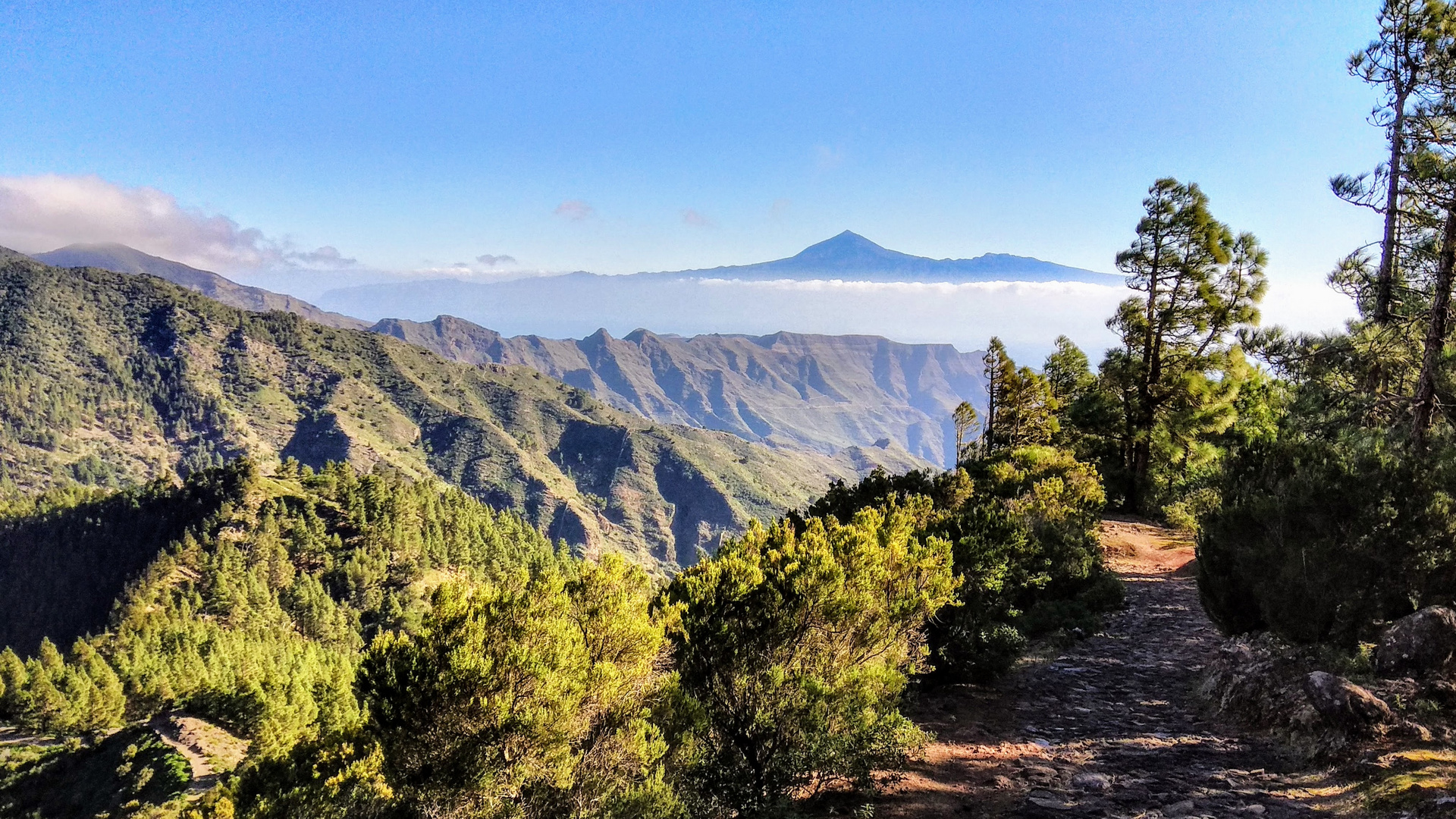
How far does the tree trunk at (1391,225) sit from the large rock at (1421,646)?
6.68 m

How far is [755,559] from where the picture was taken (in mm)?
9680

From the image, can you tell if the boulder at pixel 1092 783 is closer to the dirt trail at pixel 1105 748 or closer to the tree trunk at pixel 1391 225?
the dirt trail at pixel 1105 748

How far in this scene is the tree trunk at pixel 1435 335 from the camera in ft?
35.3

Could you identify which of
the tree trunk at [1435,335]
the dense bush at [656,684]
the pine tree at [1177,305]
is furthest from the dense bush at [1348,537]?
the pine tree at [1177,305]

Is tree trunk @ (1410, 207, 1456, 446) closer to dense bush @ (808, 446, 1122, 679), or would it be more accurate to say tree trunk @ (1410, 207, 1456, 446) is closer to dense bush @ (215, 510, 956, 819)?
dense bush @ (808, 446, 1122, 679)

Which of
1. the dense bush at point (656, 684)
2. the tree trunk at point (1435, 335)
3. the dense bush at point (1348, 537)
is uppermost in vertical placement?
the tree trunk at point (1435, 335)

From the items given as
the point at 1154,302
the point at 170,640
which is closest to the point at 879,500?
the point at 1154,302

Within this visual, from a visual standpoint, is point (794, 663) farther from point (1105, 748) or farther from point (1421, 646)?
point (1421, 646)

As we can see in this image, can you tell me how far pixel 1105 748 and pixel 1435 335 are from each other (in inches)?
348

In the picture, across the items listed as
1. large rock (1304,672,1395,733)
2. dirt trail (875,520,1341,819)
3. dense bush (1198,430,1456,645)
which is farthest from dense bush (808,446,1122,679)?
large rock (1304,672,1395,733)

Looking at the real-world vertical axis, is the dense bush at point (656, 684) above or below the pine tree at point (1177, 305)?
below

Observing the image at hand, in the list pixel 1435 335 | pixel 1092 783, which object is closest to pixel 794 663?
pixel 1092 783

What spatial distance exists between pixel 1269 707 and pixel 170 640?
342ft

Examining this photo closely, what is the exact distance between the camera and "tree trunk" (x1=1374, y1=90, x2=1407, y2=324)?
11648 millimetres
